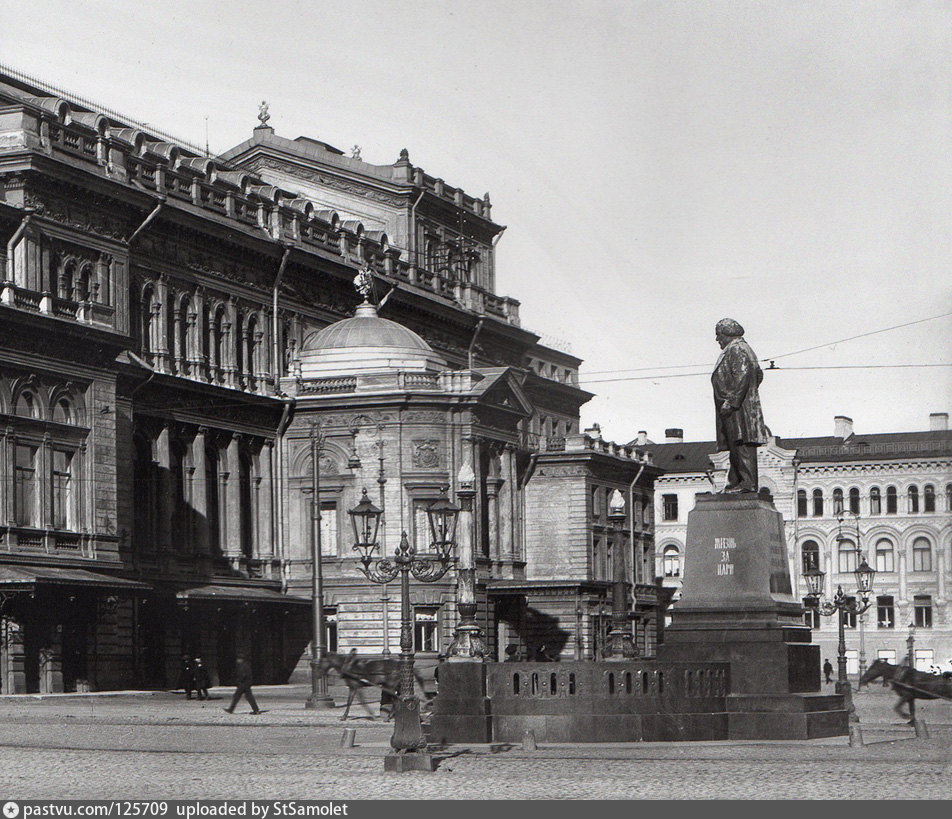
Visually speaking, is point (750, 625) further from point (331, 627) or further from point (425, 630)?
point (331, 627)

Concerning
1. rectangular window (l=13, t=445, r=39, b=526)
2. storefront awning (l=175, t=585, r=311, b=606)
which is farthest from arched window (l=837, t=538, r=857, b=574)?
rectangular window (l=13, t=445, r=39, b=526)

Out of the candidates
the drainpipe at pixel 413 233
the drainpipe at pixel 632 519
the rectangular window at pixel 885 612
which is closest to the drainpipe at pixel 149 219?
the drainpipe at pixel 413 233

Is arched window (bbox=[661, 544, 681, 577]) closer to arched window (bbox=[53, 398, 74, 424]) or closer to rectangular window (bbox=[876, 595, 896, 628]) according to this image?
rectangular window (bbox=[876, 595, 896, 628])

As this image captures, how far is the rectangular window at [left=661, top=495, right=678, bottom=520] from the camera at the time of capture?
374 ft

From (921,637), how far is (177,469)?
54.1m

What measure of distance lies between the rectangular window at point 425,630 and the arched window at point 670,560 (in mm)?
48445

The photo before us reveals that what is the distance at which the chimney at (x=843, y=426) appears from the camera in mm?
115062

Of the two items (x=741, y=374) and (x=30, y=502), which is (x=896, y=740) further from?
(x=30, y=502)

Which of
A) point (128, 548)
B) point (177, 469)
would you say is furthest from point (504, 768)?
point (177, 469)

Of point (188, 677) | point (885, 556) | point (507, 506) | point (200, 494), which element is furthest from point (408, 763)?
point (885, 556)

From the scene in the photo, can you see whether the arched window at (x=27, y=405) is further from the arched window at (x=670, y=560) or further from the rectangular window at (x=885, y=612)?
the arched window at (x=670, y=560)

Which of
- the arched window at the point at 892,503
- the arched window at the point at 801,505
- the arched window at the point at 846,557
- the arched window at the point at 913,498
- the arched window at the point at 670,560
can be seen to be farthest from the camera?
the arched window at the point at 670,560

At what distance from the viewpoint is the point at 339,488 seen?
68.6 meters

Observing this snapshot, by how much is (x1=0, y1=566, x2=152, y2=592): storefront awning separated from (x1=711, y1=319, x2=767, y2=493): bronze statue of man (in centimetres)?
2257
